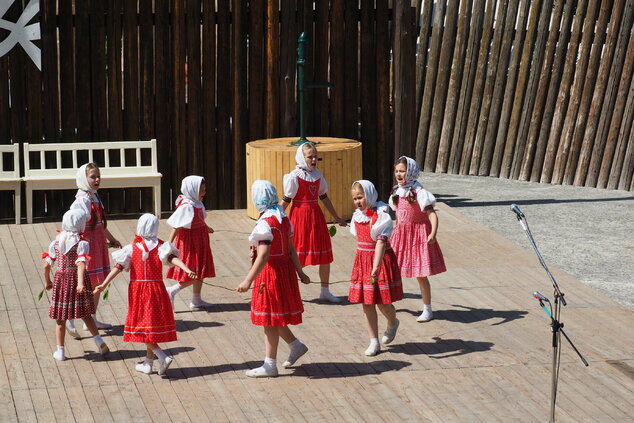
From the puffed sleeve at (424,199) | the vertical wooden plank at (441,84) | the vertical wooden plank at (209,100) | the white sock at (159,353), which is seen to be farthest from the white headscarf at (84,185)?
the vertical wooden plank at (441,84)

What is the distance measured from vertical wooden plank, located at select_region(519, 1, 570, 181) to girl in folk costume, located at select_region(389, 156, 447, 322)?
7.29 meters

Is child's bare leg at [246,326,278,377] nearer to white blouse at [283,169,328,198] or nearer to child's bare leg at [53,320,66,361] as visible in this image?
child's bare leg at [53,320,66,361]

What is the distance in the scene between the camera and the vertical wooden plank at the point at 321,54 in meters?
14.7

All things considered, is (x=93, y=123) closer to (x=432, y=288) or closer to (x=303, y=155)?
(x=303, y=155)

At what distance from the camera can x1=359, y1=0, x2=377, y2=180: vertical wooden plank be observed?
48.5 ft

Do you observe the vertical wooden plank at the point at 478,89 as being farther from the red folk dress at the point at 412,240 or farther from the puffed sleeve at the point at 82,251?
the puffed sleeve at the point at 82,251

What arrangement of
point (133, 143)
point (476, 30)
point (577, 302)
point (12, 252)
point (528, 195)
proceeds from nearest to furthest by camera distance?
point (577, 302) < point (12, 252) < point (133, 143) < point (528, 195) < point (476, 30)

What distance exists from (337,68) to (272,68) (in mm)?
863

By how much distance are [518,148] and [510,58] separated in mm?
1381

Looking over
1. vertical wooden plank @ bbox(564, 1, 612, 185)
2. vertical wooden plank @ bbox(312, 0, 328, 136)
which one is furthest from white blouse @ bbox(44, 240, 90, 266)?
vertical wooden plank @ bbox(564, 1, 612, 185)

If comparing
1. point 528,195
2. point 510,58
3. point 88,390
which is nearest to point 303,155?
point 88,390

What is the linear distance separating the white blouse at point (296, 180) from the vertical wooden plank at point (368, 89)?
4287 millimetres

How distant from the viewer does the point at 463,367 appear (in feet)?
28.6

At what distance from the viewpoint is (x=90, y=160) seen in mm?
14078
